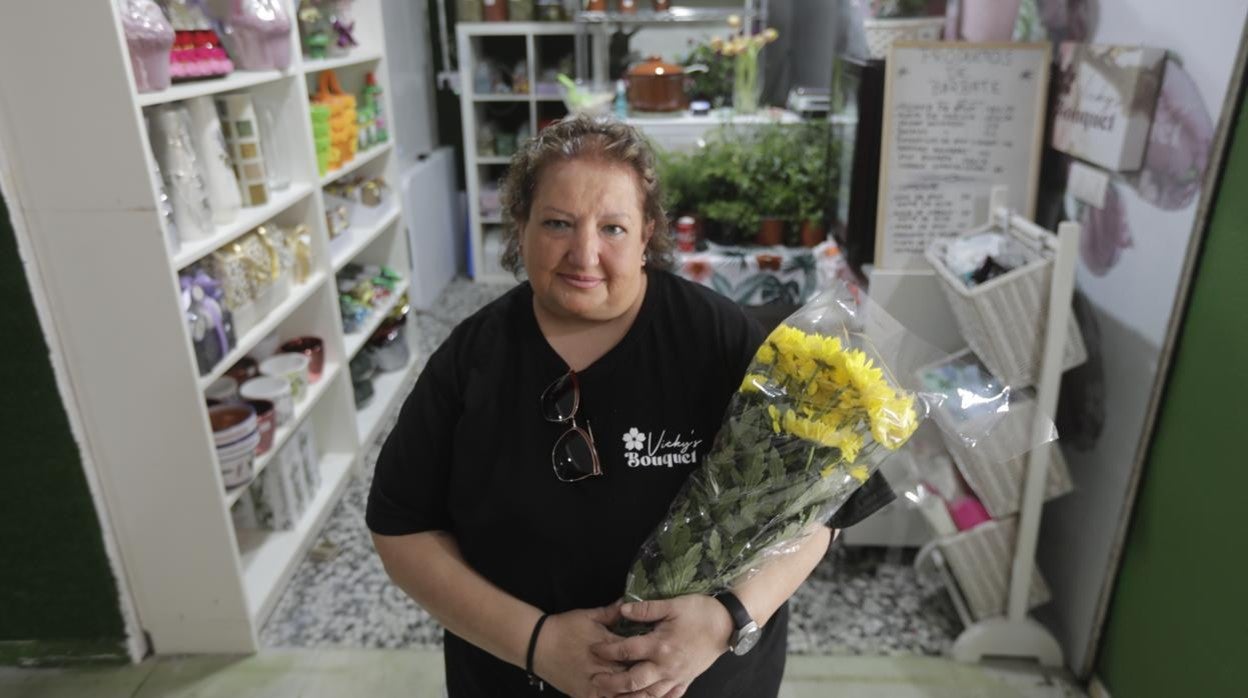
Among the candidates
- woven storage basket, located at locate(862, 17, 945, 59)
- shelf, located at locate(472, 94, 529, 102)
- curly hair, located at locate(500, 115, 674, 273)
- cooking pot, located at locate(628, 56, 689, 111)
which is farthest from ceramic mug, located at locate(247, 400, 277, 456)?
shelf, located at locate(472, 94, 529, 102)

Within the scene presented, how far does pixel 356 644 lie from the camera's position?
7.16 ft

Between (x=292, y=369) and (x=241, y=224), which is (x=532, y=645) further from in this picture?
(x=292, y=369)

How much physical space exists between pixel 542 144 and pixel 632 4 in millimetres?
3855

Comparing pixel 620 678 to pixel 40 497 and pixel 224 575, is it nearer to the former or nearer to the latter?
pixel 224 575

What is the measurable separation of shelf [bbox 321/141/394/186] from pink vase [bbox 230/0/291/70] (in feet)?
1.51

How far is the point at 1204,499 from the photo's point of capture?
1.55 meters

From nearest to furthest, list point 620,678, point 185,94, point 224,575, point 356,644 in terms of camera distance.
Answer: point 620,678 < point 185,94 < point 224,575 < point 356,644

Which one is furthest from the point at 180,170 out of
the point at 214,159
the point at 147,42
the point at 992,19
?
the point at 992,19

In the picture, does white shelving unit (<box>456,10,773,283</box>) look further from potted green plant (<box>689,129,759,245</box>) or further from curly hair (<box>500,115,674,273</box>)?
curly hair (<box>500,115,674,273</box>)

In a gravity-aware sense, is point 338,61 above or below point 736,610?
above

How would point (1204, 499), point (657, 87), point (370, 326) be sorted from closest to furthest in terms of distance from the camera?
point (1204, 499), point (370, 326), point (657, 87)

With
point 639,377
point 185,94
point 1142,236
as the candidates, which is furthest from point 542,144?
point 1142,236

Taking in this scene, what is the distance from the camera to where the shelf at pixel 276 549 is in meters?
2.22

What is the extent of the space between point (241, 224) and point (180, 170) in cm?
21
